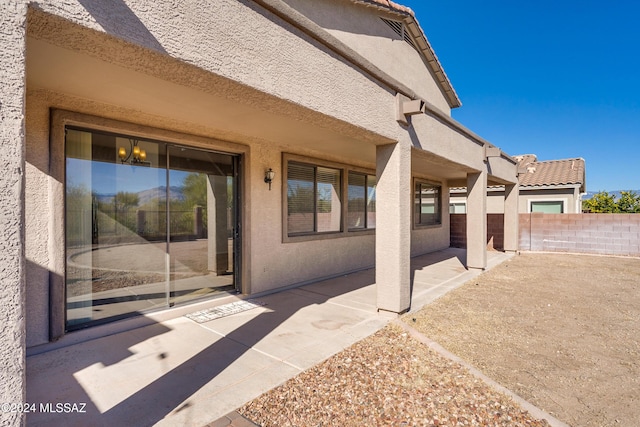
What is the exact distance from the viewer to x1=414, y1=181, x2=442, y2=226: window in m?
13.8

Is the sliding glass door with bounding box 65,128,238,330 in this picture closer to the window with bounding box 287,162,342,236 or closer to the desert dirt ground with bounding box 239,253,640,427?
the window with bounding box 287,162,342,236

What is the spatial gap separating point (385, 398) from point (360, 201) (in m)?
7.22

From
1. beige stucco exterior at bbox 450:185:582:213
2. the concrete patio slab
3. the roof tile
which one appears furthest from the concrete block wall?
the concrete patio slab

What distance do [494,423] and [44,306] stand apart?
5.38 m

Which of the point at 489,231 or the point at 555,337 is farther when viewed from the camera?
the point at 489,231

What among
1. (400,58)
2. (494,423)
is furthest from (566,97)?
(494,423)

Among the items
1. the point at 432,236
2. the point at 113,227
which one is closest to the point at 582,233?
the point at 432,236

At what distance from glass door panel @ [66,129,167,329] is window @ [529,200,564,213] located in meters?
20.2

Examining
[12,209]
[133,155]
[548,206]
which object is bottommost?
[12,209]

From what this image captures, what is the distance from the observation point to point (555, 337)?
513 centimetres

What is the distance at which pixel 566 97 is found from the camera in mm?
25203

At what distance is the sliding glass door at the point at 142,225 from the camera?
486 centimetres

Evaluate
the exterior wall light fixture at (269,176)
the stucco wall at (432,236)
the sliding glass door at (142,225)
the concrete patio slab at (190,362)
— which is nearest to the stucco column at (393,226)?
the concrete patio slab at (190,362)

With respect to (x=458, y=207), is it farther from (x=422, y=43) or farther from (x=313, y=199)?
(x=313, y=199)
